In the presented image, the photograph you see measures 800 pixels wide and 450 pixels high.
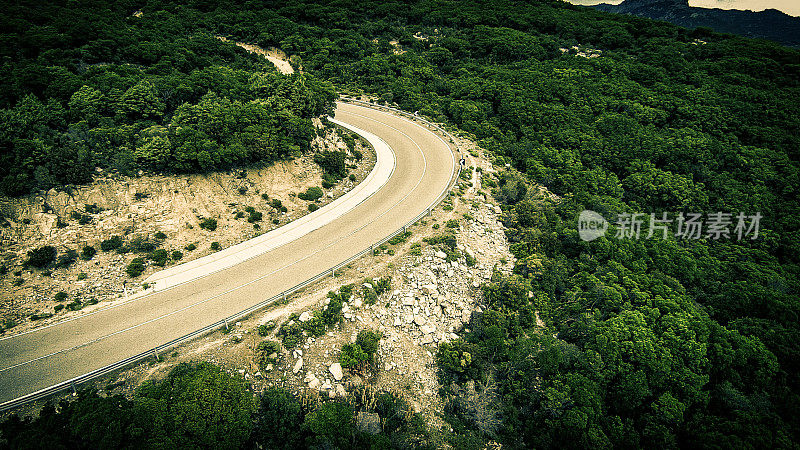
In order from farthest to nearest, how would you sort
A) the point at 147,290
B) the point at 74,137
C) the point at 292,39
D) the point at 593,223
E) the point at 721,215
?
the point at 292,39
the point at 721,215
the point at 593,223
the point at 74,137
the point at 147,290

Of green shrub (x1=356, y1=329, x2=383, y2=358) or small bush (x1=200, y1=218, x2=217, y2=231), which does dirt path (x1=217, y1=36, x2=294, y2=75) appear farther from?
green shrub (x1=356, y1=329, x2=383, y2=358)

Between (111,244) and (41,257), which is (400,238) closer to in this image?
(111,244)

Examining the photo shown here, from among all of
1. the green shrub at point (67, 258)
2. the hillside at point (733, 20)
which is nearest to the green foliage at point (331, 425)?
the green shrub at point (67, 258)

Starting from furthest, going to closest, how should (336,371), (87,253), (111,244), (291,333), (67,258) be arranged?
1. (111,244)
2. (87,253)
3. (67,258)
4. (291,333)
5. (336,371)

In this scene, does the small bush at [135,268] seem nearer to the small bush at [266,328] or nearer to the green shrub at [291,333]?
the small bush at [266,328]

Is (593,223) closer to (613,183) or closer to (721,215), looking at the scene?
(613,183)

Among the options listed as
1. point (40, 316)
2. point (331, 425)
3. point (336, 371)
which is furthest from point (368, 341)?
point (40, 316)

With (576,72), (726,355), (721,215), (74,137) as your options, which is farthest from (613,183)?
(74,137)
